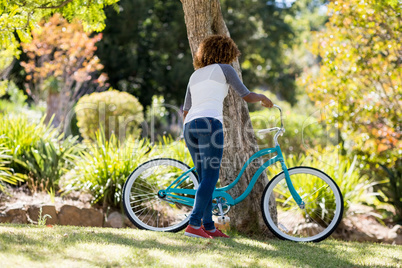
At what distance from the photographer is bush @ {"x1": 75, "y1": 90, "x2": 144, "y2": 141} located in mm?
9531

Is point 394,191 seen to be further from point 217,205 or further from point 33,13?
point 33,13

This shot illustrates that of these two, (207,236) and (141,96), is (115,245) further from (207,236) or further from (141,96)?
(141,96)

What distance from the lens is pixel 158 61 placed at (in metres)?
15.5

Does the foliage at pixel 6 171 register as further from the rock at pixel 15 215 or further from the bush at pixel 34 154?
the rock at pixel 15 215

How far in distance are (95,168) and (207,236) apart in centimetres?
246

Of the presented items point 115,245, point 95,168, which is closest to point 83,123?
point 95,168

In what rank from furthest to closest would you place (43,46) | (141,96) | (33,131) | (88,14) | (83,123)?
(141,96)
(43,46)
(83,123)
(33,131)
(88,14)

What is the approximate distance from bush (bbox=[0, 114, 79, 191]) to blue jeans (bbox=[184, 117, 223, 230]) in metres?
2.78

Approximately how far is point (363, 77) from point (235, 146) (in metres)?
3.63

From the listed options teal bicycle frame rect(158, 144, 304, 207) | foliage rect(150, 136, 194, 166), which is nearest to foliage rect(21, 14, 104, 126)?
foliage rect(150, 136, 194, 166)

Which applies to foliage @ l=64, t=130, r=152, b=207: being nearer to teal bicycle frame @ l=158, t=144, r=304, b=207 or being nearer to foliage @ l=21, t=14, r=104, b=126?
teal bicycle frame @ l=158, t=144, r=304, b=207

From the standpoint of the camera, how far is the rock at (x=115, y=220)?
5.41 m

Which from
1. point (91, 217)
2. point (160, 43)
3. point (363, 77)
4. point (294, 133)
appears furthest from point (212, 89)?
point (160, 43)

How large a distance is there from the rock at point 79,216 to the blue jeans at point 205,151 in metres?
2.08
